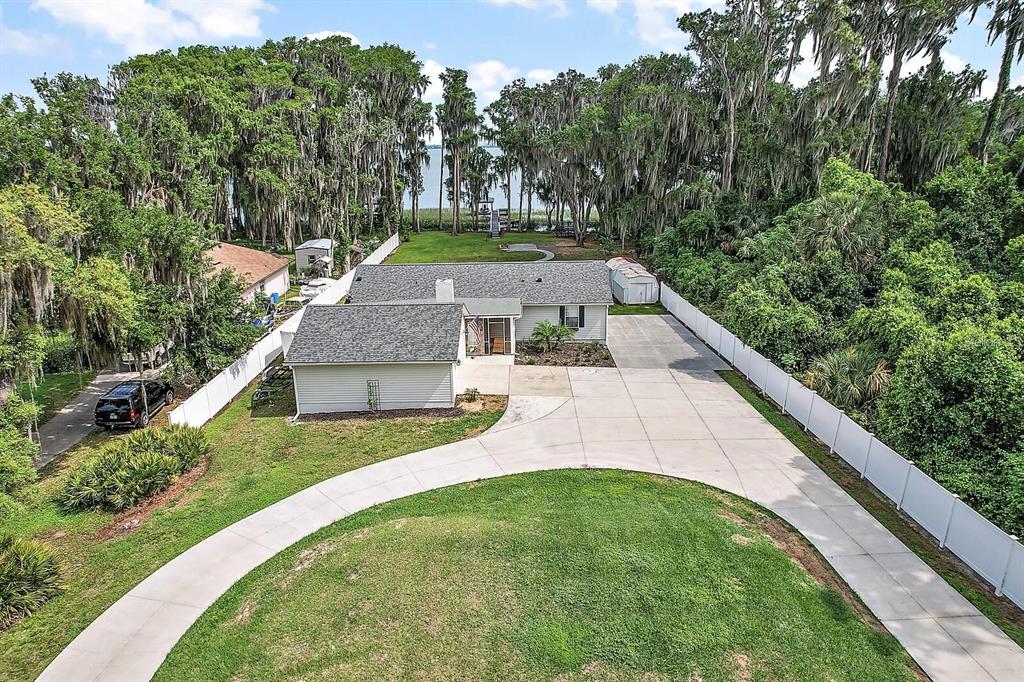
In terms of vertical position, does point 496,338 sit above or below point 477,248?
below

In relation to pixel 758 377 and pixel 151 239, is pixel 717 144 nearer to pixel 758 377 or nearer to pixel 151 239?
pixel 758 377

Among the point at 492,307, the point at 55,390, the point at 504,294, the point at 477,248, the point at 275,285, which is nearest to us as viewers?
the point at 55,390

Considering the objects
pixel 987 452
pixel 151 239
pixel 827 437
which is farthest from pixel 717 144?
pixel 151 239

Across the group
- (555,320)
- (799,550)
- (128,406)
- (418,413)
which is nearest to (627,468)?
(799,550)

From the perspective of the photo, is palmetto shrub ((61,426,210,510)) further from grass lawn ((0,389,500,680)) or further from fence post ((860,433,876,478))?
fence post ((860,433,876,478))

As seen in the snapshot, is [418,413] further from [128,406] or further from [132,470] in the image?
[128,406]
